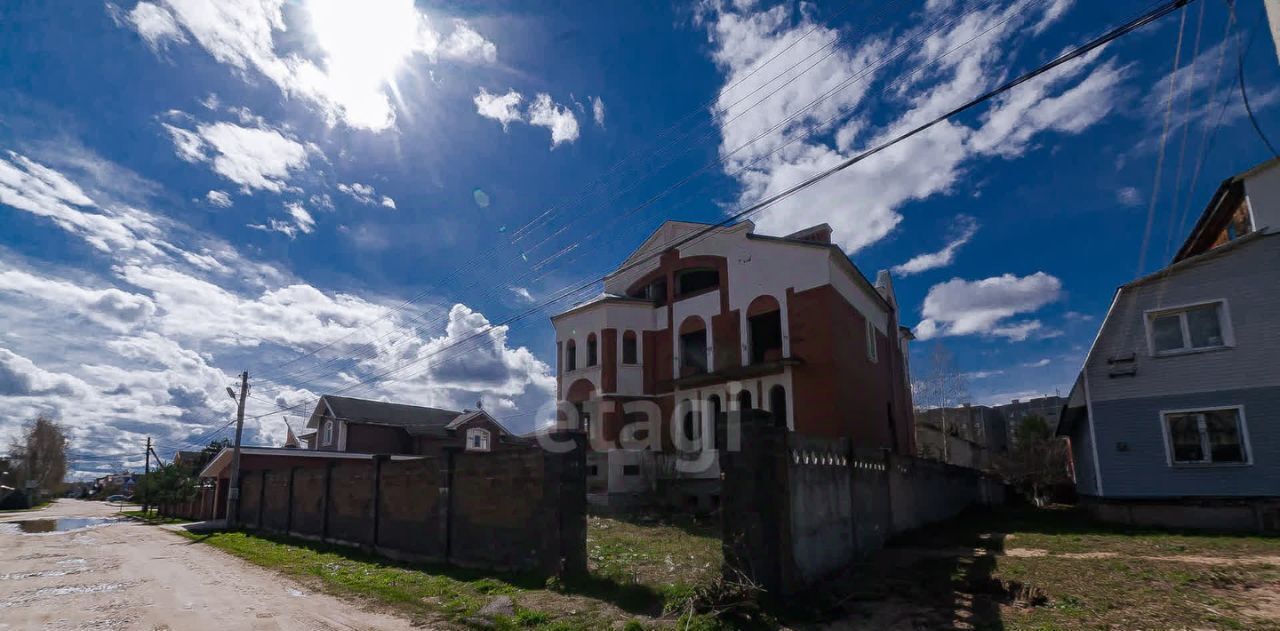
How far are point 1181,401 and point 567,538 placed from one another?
16.4 meters

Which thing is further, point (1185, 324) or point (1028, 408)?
point (1028, 408)

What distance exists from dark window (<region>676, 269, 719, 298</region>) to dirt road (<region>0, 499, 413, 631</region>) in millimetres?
17109

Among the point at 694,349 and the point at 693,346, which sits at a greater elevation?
the point at 693,346

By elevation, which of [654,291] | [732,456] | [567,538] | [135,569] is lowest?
[135,569]

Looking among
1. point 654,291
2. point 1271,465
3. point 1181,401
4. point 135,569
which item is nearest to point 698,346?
point 654,291

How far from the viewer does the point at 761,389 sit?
22.2m

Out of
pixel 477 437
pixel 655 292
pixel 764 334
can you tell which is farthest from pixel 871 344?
pixel 477 437

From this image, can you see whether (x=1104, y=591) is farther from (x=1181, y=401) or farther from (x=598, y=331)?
(x=598, y=331)

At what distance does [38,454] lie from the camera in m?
72.1

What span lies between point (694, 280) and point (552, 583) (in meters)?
17.5

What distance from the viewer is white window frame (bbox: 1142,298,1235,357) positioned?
1579 cm

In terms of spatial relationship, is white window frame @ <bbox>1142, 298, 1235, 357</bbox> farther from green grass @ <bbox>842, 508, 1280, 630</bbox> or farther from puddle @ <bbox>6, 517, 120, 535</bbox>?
puddle @ <bbox>6, 517, 120, 535</bbox>

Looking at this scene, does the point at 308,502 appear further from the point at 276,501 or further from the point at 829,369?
the point at 829,369

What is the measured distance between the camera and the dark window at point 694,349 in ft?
81.6
